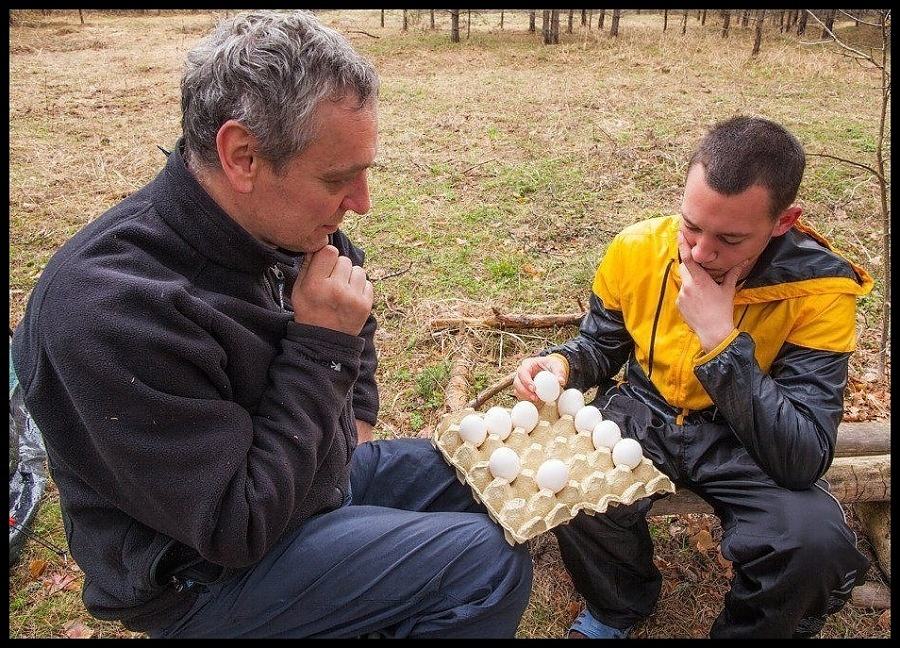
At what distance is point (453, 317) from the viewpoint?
167 inches

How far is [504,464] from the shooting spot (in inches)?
85.6

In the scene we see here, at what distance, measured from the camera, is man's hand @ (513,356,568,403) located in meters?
2.51

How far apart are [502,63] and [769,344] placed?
11015mm

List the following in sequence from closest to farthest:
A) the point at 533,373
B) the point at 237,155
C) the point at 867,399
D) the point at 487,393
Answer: the point at 237,155
the point at 533,373
the point at 487,393
the point at 867,399

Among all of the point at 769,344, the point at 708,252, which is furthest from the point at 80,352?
the point at 769,344

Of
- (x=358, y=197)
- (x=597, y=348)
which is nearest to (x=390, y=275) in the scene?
(x=597, y=348)

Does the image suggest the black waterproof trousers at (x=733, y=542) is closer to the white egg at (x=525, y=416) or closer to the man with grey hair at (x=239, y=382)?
the white egg at (x=525, y=416)

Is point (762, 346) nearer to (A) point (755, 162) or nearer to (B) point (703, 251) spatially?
(B) point (703, 251)

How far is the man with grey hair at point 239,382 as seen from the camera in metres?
1.41

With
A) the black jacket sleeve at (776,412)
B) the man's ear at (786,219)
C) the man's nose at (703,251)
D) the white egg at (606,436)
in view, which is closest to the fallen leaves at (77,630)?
the white egg at (606,436)

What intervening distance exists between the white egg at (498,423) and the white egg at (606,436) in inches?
12.4

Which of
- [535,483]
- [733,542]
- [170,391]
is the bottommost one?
[733,542]

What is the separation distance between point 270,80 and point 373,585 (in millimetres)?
1296

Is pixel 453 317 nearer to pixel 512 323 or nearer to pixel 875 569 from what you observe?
pixel 512 323
